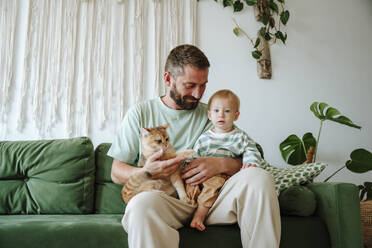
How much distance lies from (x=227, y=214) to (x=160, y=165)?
1.07ft

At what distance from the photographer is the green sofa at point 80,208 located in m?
1.18

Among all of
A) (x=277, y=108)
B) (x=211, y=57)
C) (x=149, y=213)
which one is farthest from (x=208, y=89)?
Answer: (x=149, y=213)

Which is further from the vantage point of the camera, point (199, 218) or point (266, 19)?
point (266, 19)

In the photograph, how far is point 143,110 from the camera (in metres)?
1.57

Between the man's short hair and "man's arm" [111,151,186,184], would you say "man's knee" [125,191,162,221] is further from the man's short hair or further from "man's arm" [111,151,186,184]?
the man's short hair

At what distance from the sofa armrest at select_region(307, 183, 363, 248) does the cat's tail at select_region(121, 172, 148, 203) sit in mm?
823

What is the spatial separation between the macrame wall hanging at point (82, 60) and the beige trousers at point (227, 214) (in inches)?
46.9

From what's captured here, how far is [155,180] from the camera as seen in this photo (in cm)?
128

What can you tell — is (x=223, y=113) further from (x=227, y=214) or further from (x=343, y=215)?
(x=343, y=215)

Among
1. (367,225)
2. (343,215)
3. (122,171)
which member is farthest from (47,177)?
(367,225)

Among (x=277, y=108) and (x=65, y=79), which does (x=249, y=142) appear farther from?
(x=65, y=79)

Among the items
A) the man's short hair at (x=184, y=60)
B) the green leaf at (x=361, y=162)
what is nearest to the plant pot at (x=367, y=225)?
the green leaf at (x=361, y=162)

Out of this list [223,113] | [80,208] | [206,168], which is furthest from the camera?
[80,208]

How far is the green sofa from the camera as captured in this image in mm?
1176
